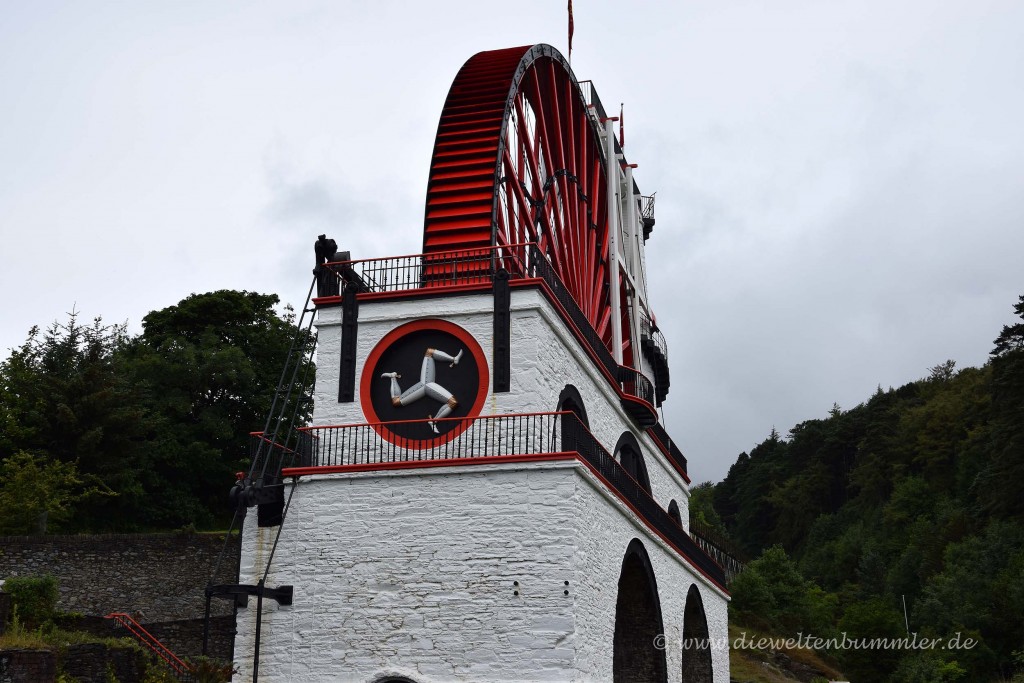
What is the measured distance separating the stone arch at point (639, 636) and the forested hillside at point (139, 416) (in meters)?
12.7

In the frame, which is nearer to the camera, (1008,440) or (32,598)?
(32,598)

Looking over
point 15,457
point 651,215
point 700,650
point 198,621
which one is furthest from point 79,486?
point 651,215

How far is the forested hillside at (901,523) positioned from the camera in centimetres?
4403

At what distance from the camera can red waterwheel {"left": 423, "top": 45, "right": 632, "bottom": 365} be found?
22938 mm

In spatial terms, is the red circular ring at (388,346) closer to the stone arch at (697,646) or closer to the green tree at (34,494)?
the green tree at (34,494)

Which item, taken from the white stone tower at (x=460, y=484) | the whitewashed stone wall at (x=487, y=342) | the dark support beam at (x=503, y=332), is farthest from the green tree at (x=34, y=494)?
the dark support beam at (x=503, y=332)

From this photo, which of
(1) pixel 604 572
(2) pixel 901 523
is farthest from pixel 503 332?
(2) pixel 901 523

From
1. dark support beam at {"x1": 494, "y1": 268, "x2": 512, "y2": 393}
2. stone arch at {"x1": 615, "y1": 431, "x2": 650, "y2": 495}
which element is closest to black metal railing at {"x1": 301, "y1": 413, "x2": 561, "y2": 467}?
dark support beam at {"x1": 494, "y1": 268, "x2": 512, "y2": 393}

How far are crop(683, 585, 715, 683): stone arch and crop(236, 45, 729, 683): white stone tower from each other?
16.2 ft

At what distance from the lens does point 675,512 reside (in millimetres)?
32812

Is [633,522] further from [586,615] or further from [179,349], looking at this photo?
[179,349]

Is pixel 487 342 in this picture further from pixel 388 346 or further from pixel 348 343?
pixel 348 343

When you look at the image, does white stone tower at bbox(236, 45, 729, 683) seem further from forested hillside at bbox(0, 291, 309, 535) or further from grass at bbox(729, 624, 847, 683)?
grass at bbox(729, 624, 847, 683)

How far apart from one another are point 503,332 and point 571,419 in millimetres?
2146
